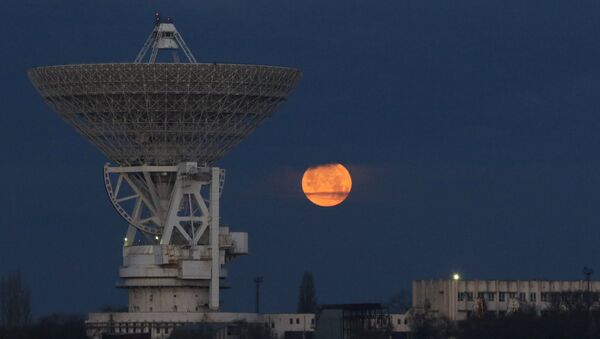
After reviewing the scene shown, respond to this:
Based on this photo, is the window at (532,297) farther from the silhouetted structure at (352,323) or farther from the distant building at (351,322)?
the silhouetted structure at (352,323)

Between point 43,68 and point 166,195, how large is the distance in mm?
11207

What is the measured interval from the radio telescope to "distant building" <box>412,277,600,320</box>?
15118mm

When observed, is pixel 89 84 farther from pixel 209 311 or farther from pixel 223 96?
pixel 209 311

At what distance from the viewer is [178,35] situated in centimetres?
12625

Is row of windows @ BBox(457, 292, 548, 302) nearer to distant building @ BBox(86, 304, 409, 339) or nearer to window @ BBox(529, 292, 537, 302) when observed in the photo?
A: window @ BBox(529, 292, 537, 302)

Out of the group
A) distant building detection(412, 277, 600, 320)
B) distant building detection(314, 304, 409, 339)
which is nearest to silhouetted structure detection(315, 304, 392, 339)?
distant building detection(314, 304, 409, 339)

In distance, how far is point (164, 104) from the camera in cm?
12081

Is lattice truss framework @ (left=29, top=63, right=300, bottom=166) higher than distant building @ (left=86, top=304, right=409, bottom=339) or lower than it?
higher

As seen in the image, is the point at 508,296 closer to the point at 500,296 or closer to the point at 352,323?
the point at 500,296

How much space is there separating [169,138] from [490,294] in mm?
26284

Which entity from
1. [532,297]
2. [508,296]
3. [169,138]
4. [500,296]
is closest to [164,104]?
[169,138]

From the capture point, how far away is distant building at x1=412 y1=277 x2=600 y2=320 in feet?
436

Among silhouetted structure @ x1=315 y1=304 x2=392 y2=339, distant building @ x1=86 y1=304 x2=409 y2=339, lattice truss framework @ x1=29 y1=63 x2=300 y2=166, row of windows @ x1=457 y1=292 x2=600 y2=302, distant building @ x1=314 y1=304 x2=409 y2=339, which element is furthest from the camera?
row of windows @ x1=457 y1=292 x2=600 y2=302

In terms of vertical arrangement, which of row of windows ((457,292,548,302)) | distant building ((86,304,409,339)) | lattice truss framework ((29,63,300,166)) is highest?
lattice truss framework ((29,63,300,166))
